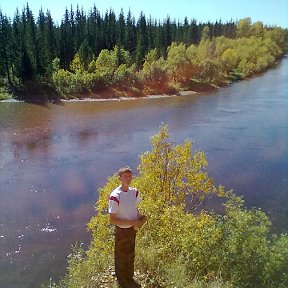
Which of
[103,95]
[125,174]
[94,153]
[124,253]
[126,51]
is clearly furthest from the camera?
[126,51]

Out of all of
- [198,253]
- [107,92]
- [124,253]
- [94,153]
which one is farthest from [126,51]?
[124,253]

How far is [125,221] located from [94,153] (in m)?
11.9

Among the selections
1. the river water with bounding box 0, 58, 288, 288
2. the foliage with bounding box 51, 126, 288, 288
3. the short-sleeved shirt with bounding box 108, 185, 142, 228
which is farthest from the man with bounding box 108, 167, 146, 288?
the river water with bounding box 0, 58, 288, 288

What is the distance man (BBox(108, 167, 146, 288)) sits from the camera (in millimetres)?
2781

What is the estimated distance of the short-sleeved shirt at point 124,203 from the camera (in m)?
2.78

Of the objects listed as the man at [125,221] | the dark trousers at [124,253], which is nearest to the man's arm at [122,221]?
the man at [125,221]

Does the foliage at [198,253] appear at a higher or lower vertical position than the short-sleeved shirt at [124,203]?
lower

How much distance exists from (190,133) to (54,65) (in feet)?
42.7

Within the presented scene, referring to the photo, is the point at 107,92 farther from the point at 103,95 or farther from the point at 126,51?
the point at 126,51

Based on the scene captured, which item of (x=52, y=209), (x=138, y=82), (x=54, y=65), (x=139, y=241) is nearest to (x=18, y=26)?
(x=54, y=65)

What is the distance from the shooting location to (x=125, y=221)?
9.32 feet

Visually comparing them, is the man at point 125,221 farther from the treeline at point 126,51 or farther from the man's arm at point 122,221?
the treeline at point 126,51

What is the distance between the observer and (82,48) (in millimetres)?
27375

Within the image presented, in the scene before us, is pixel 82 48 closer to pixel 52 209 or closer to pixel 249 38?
pixel 249 38
